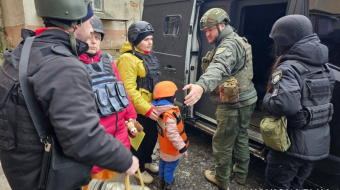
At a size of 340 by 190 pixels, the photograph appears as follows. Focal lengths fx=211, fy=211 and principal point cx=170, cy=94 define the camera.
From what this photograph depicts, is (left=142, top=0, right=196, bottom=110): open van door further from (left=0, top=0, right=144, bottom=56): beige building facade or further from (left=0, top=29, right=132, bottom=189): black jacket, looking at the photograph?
(left=0, top=0, right=144, bottom=56): beige building facade

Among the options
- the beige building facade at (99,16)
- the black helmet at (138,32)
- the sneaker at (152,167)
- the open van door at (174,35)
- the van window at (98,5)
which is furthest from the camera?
the van window at (98,5)

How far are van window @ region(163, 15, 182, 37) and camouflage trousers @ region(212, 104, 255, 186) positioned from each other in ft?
5.13

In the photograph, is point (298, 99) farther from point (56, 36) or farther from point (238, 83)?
point (56, 36)

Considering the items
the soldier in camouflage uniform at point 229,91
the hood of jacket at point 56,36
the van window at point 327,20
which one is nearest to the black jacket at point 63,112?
the hood of jacket at point 56,36

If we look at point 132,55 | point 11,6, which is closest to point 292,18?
point 132,55

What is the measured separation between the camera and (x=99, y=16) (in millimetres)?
7613

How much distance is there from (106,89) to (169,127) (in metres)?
0.80

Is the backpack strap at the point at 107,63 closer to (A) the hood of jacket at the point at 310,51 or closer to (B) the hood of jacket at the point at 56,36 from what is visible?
(B) the hood of jacket at the point at 56,36

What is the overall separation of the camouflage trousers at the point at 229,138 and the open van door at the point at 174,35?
1.08 m

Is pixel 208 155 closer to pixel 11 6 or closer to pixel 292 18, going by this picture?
pixel 292 18

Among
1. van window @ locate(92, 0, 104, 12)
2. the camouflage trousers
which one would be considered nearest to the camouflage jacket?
the camouflage trousers

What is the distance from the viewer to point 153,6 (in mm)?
3900

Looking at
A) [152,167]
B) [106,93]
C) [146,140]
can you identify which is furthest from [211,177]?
[106,93]

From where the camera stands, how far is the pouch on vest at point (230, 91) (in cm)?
222
